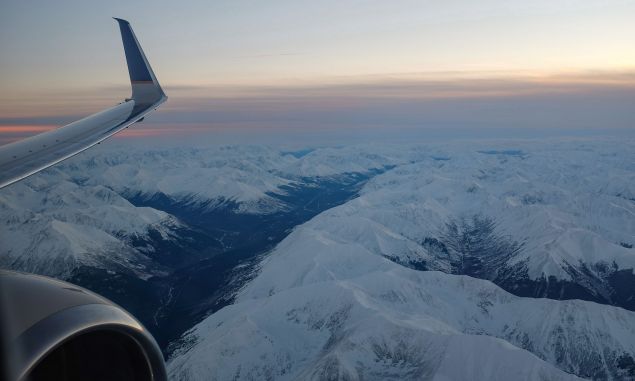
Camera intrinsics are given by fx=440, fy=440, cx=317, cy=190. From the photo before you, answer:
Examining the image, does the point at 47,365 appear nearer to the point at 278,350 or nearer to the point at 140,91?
the point at 140,91

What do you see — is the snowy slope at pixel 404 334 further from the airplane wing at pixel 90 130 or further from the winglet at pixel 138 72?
the airplane wing at pixel 90 130

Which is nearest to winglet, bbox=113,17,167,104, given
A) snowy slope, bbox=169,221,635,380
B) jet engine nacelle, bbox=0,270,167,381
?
jet engine nacelle, bbox=0,270,167,381

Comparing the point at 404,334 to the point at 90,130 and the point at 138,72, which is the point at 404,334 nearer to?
the point at 138,72

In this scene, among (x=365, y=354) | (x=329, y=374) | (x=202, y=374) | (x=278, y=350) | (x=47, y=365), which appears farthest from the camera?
(x=278, y=350)

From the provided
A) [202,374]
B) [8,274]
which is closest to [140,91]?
[8,274]

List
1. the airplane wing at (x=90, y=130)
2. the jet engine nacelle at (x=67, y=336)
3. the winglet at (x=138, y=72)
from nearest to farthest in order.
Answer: the jet engine nacelle at (x=67, y=336) < the airplane wing at (x=90, y=130) < the winglet at (x=138, y=72)

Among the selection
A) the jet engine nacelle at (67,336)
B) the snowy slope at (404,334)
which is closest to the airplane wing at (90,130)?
the jet engine nacelle at (67,336)

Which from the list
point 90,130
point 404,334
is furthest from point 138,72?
point 404,334

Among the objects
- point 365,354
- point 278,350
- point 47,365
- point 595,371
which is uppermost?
point 47,365
